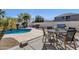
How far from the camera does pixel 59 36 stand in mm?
4289

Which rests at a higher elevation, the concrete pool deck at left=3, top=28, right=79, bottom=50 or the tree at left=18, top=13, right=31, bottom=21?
the tree at left=18, top=13, right=31, bottom=21

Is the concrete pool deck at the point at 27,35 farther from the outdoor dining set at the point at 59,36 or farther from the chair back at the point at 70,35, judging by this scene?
the chair back at the point at 70,35

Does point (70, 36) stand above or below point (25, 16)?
below

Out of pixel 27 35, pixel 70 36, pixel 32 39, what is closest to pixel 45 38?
pixel 32 39

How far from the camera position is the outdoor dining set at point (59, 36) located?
13.8ft

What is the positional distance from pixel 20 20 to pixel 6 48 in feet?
2.12

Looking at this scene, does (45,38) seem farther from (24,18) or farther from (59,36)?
(24,18)

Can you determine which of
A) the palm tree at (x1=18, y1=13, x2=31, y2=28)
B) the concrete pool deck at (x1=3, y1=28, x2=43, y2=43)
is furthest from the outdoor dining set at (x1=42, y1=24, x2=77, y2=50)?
the palm tree at (x1=18, y1=13, x2=31, y2=28)

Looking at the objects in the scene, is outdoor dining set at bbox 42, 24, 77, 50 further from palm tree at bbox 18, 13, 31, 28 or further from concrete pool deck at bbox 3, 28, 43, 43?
palm tree at bbox 18, 13, 31, 28

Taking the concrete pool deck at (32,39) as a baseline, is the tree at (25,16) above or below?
above

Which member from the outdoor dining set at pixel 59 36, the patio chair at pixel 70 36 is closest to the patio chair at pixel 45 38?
the outdoor dining set at pixel 59 36

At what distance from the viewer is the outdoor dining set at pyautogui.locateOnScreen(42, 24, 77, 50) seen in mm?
4219
